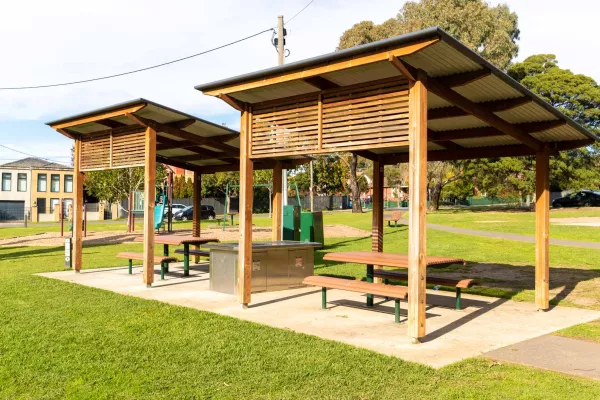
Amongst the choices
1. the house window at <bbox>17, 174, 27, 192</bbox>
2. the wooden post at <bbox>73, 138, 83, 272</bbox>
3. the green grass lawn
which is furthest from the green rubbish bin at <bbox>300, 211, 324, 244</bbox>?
the house window at <bbox>17, 174, 27, 192</bbox>

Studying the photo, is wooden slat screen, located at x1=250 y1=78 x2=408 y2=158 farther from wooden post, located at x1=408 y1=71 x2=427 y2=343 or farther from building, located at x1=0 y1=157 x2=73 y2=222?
building, located at x1=0 y1=157 x2=73 y2=222

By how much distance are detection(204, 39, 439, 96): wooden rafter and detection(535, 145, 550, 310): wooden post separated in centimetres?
385

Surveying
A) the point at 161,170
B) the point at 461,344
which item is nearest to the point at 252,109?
the point at 461,344

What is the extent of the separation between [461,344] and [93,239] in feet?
67.3

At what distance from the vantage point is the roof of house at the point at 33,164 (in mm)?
60250

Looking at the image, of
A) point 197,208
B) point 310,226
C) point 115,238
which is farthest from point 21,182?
point 197,208

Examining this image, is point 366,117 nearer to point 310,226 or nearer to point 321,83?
point 321,83

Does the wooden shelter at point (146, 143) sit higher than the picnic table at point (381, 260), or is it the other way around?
the wooden shelter at point (146, 143)

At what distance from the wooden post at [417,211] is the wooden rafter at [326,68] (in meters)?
0.46

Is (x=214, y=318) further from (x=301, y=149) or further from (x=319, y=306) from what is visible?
(x=301, y=149)

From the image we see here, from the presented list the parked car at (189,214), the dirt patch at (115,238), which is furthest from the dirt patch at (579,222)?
the parked car at (189,214)

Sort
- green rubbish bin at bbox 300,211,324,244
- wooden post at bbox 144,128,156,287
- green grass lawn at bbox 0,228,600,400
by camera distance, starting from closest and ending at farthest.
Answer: green grass lawn at bbox 0,228,600,400, wooden post at bbox 144,128,156,287, green rubbish bin at bbox 300,211,324,244

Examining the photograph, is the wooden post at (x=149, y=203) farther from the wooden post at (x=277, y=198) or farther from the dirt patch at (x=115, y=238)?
the dirt patch at (x=115, y=238)

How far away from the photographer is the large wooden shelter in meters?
5.87
